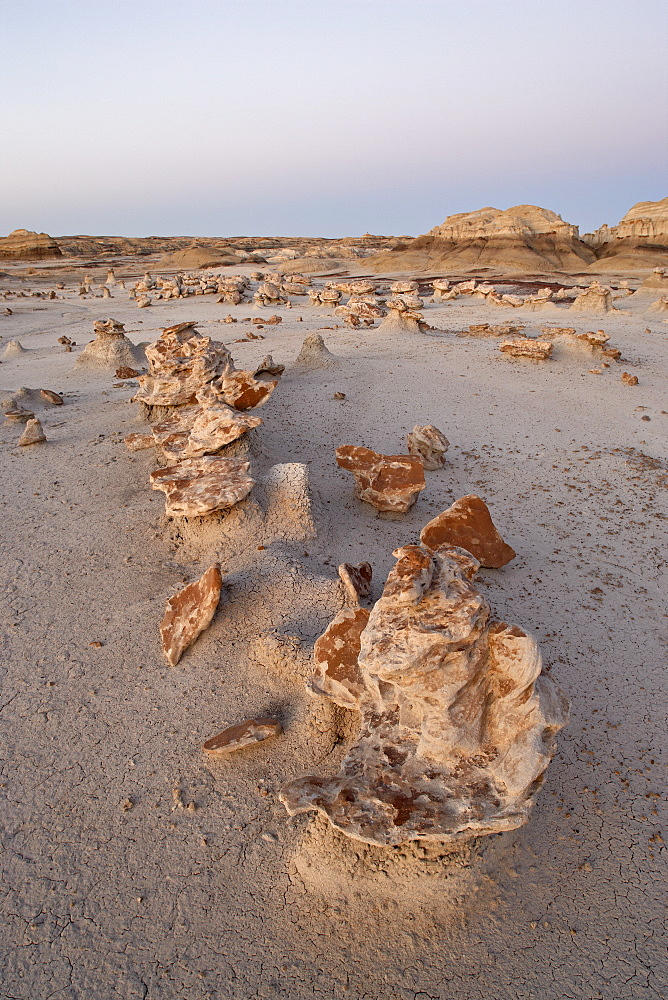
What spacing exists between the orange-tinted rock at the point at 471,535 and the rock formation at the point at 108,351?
5.81 m

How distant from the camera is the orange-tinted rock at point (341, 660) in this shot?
7.20 ft

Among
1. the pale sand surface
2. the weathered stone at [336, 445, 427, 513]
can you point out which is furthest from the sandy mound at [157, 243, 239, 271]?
the weathered stone at [336, 445, 427, 513]

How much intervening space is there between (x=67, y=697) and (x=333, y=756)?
1154mm

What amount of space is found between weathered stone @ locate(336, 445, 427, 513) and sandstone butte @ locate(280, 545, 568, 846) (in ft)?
6.63

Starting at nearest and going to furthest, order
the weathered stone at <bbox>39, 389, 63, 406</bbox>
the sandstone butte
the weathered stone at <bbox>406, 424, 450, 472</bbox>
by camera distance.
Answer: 1. the sandstone butte
2. the weathered stone at <bbox>406, 424, 450, 472</bbox>
3. the weathered stone at <bbox>39, 389, 63, 406</bbox>

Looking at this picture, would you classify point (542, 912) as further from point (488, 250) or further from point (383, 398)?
point (488, 250)

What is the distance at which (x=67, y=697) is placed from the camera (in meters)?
2.41

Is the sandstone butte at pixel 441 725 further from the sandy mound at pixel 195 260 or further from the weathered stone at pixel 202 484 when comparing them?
the sandy mound at pixel 195 260

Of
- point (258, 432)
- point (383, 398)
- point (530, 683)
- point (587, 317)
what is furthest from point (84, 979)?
point (587, 317)

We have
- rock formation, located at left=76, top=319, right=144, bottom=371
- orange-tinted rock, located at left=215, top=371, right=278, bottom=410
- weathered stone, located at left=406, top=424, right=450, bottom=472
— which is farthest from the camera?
rock formation, located at left=76, top=319, right=144, bottom=371

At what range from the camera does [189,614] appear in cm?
271

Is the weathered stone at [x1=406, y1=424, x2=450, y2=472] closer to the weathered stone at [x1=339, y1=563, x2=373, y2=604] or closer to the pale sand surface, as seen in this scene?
the pale sand surface

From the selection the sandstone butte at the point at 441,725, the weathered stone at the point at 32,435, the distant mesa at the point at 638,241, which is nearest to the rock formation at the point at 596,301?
the weathered stone at the point at 32,435

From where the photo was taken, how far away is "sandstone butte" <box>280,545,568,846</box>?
1.70m
